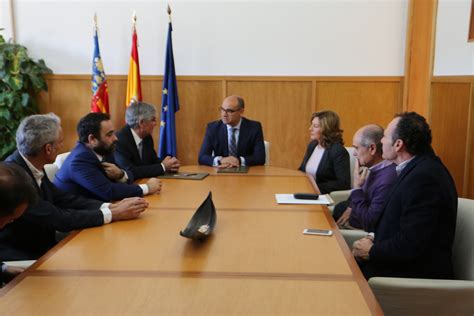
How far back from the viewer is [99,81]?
18.3 ft

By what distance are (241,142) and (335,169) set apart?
1.01 metres

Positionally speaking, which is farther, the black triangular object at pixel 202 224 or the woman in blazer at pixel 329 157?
the woman in blazer at pixel 329 157

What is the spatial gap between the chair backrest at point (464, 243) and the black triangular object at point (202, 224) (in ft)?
3.81

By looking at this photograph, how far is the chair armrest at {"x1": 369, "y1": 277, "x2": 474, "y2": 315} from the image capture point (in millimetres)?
1859

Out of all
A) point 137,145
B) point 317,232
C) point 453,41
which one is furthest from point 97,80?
point 317,232

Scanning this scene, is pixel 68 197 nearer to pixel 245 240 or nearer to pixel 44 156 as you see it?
pixel 44 156

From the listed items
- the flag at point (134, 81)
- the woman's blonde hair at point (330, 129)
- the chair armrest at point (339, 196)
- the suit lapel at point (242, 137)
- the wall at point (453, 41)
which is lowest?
the chair armrest at point (339, 196)

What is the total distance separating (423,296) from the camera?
73.6 inches

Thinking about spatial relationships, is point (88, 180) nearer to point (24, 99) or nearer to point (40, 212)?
point (40, 212)

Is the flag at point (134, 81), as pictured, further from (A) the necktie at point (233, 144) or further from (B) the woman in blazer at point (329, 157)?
(B) the woman in blazer at point (329, 157)

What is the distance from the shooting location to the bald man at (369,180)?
2616 millimetres

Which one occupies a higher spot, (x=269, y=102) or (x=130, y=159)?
(x=269, y=102)

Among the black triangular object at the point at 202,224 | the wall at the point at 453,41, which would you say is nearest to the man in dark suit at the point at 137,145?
the black triangular object at the point at 202,224

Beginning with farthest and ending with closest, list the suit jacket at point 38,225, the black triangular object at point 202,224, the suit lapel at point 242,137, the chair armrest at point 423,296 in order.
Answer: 1. the suit lapel at point 242,137
2. the suit jacket at point 38,225
3. the black triangular object at point 202,224
4. the chair armrest at point 423,296
